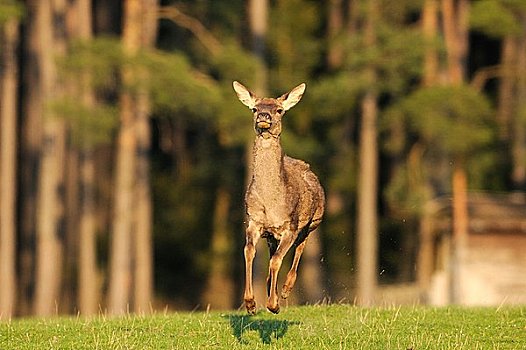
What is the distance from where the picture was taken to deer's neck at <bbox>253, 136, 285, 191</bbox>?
48.9ft

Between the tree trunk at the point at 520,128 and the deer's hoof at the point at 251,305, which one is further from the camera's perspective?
the tree trunk at the point at 520,128

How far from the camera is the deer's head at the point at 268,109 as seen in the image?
1461cm

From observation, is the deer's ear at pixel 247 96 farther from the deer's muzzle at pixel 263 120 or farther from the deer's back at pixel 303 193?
the deer's back at pixel 303 193

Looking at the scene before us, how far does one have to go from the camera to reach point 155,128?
52.6 meters

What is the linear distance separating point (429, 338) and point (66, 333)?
159 inches

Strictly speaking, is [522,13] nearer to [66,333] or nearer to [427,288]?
[427,288]

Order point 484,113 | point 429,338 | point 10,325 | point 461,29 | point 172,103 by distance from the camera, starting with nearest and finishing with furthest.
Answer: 1. point 429,338
2. point 10,325
3. point 172,103
4. point 484,113
5. point 461,29

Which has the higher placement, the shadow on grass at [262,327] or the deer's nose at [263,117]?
the deer's nose at [263,117]

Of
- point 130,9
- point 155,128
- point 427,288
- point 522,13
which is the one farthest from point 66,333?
point 155,128

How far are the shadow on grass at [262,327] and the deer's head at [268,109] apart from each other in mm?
2174

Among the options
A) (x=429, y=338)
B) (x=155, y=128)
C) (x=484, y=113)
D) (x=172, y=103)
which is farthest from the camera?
(x=155, y=128)

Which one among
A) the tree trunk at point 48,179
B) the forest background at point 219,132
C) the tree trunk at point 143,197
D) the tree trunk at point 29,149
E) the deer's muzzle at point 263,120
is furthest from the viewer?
the tree trunk at point 29,149

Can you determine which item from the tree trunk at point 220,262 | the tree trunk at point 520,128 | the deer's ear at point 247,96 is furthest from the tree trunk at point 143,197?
the deer's ear at point 247,96

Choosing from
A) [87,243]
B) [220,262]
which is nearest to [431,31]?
[220,262]
